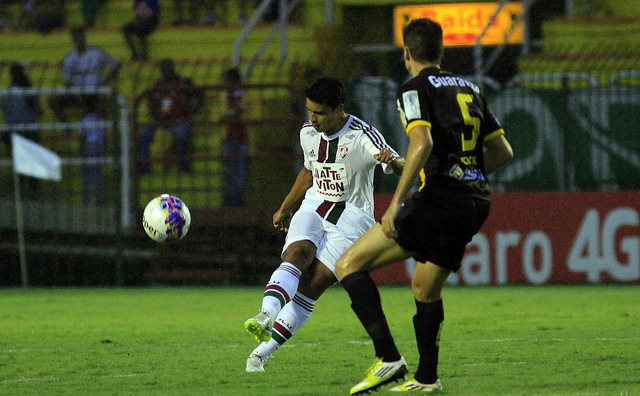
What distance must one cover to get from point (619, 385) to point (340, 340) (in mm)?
3058

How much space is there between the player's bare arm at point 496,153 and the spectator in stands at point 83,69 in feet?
33.2

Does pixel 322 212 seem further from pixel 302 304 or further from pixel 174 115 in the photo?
pixel 174 115

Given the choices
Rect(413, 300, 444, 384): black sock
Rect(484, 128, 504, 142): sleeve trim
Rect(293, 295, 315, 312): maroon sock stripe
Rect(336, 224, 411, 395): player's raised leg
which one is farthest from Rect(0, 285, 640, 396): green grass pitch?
Rect(484, 128, 504, 142): sleeve trim

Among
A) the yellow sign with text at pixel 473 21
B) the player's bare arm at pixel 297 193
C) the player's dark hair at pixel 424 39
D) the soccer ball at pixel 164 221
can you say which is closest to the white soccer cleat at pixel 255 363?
the player's bare arm at pixel 297 193

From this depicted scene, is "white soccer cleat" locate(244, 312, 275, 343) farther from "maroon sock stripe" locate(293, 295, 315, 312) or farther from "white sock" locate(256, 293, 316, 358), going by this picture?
"maroon sock stripe" locate(293, 295, 315, 312)

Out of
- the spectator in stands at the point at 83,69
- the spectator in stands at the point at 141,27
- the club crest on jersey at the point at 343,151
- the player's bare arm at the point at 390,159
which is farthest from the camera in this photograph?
→ the spectator in stands at the point at 141,27

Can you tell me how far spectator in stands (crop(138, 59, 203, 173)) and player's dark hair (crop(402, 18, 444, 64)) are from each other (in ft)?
29.1

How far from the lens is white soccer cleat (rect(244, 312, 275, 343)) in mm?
6629

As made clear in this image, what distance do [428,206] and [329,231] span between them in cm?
136

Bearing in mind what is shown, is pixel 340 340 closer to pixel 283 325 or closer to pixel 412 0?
pixel 283 325

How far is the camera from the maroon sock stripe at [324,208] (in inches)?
283

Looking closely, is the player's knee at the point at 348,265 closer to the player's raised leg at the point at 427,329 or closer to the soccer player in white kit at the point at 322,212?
the player's raised leg at the point at 427,329

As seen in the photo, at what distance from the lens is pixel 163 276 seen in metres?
14.8

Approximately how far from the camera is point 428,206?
5.88 metres
